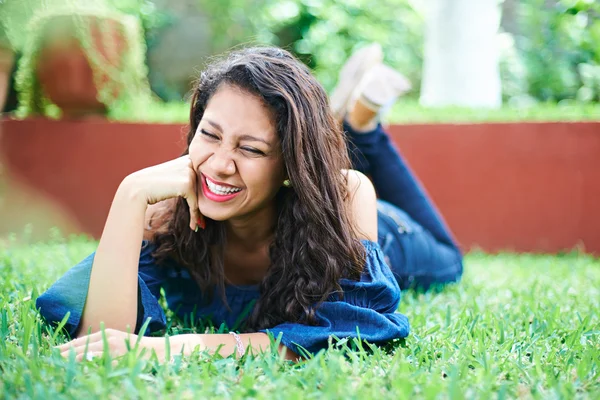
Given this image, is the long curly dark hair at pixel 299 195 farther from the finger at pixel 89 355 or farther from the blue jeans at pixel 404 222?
the blue jeans at pixel 404 222

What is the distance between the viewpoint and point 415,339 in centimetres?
221

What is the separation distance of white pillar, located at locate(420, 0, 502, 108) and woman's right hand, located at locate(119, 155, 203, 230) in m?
4.44

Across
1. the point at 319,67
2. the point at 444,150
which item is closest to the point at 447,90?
the point at 444,150

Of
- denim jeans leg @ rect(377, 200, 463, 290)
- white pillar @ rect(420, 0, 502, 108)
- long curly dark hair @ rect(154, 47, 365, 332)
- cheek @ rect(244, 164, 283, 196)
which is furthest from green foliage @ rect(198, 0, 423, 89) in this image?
cheek @ rect(244, 164, 283, 196)

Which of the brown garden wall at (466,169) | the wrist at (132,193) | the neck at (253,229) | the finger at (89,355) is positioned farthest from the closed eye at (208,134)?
the brown garden wall at (466,169)

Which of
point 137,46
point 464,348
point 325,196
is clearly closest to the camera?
point 464,348

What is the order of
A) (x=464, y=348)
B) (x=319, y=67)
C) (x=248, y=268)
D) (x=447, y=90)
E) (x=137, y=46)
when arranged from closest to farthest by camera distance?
(x=464, y=348), (x=248, y=268), (x=137, y=46), (x=447, y=90), (x=319, y=67)

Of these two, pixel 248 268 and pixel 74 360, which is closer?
pixel 74 360

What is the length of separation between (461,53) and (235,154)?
15.9 ft

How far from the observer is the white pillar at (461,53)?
6.24 metres

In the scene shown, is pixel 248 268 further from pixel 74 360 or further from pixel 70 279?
pixel 74 360

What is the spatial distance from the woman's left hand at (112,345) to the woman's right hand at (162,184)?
1.59 feet

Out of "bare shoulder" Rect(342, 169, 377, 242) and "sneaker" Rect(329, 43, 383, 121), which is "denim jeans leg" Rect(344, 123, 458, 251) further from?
"bare shoulder" Rect(342, 169, 377, 242)

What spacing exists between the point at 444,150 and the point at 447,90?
183 centimetres
